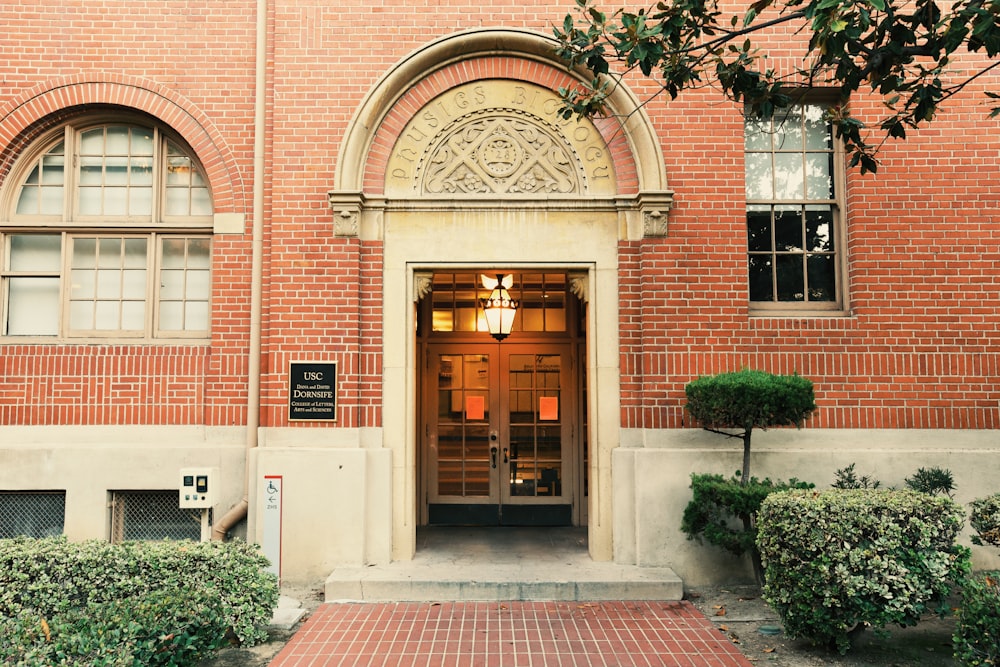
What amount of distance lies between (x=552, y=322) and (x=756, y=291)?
123 inches

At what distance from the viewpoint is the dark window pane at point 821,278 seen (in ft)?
25.9

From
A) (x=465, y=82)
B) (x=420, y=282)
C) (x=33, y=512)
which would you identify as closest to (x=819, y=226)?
(x=465, y=82)

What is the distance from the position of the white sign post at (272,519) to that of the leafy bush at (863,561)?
4929mm

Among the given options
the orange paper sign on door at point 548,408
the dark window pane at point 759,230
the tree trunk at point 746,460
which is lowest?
the tree trunk at point 746,460

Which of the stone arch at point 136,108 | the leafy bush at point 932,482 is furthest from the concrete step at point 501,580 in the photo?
the stone arch at point 136,108

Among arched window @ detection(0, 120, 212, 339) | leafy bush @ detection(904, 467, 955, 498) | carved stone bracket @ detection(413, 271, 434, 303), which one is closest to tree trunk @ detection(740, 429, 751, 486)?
leafy bush @ detection(904, 467, 955, 498)

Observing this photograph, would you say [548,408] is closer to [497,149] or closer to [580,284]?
[580,284]

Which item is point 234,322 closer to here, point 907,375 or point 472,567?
point 472,567

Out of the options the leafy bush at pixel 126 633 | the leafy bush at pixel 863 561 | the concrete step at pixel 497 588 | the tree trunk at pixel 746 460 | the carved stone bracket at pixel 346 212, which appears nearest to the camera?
the leafy bush at pixel 126 633

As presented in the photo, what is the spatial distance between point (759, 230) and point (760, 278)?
1.88 ft

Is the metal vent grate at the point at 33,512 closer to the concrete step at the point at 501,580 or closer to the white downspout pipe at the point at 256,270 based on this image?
the white downspout pipe at the point at 256,270

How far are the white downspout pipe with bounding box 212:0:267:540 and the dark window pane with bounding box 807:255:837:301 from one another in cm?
636

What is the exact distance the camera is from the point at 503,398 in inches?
393

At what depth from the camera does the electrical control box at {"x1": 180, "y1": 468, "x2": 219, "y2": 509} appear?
7375 mm
